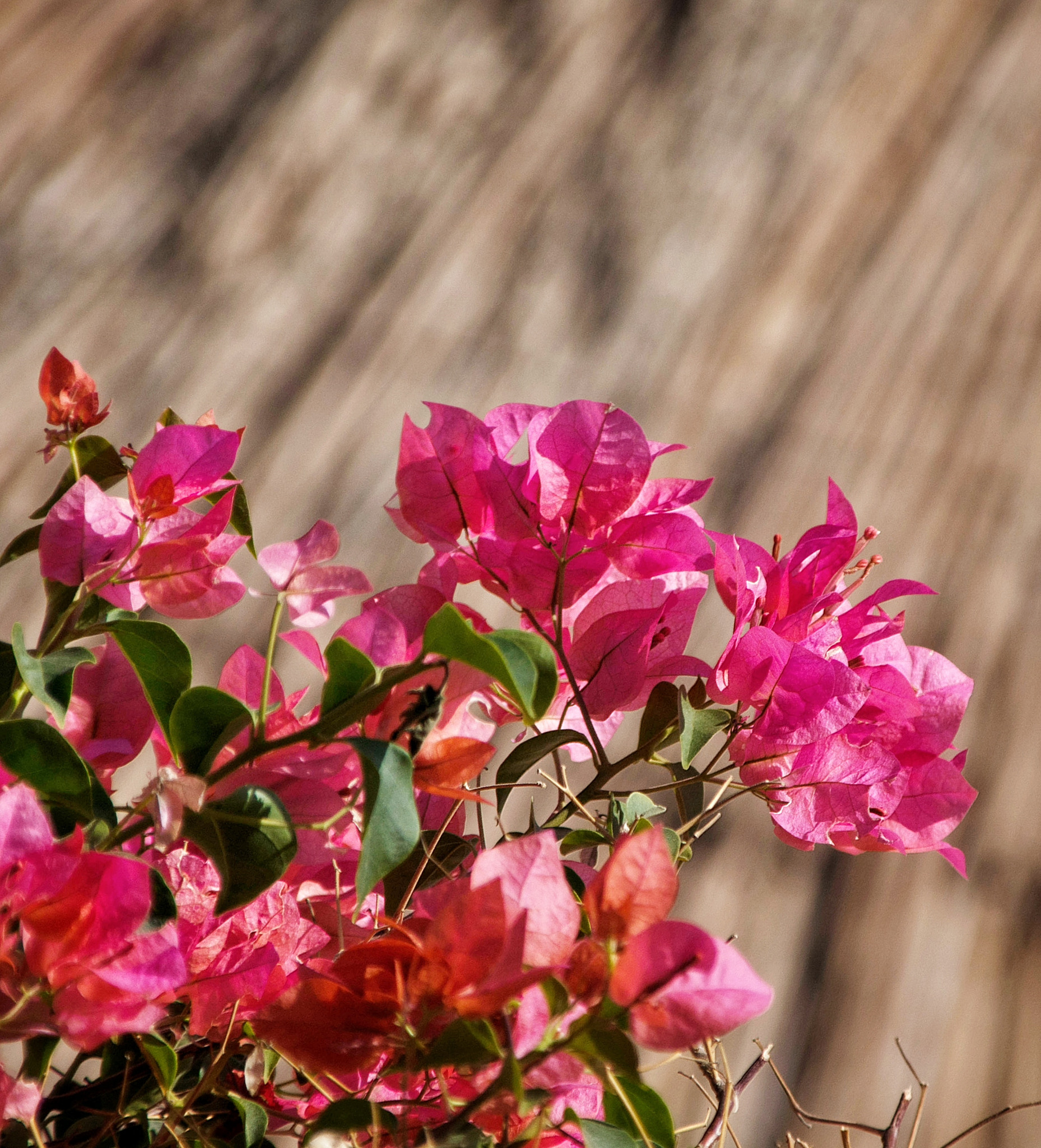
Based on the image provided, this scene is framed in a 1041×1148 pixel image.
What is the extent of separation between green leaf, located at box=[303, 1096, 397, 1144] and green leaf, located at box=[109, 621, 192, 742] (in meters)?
0.10

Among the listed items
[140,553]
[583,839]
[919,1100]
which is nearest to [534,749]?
[583,839]

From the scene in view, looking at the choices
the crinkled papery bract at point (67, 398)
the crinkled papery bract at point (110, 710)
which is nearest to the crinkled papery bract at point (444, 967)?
the crinkled papery bract at point (110, 710)

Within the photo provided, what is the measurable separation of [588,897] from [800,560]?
15 centimetres

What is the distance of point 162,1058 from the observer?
27 centimetres

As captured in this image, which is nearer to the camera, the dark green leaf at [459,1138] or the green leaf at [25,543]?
the dark green leaf at [459,1138]

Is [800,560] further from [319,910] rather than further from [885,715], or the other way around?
[319,910]

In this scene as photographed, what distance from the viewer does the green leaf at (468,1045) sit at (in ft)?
0.65

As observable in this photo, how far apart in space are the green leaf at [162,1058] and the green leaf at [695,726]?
162 millimetres

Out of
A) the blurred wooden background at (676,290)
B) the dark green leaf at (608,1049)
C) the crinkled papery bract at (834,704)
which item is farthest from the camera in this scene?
the blurred wooden background at (676,290)

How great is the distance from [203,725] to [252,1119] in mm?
128

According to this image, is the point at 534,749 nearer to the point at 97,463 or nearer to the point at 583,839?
the point at 583,839

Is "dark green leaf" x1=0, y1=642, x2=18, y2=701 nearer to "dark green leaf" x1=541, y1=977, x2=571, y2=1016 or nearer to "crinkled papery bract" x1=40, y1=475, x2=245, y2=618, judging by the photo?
"crinkled papery bract" x1=40, y1=475, x2=245, y2=618

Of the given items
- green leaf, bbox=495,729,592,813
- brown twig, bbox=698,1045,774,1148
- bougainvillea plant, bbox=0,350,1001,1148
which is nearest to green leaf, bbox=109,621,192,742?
bougainvillea plant, bbox=0,350,1001,1148

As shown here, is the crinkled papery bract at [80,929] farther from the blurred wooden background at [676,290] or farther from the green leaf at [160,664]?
the blurred wooden background at [676,290]
